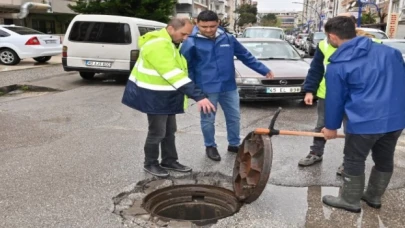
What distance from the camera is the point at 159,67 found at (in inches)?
151

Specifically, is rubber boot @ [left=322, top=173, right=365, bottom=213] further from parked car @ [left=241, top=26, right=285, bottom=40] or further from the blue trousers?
parked car @ [left=241, top=26, right=285, bottom=40]

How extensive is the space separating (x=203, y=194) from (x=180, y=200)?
237 mm

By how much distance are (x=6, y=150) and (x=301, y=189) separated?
11.8ft

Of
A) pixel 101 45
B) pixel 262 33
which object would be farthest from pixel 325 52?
pixel 262 33

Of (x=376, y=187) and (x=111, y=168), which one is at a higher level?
(x=376, y=187)

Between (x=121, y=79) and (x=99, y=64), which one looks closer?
(x=99, y=64)

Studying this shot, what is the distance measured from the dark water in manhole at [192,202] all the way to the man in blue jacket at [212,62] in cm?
87

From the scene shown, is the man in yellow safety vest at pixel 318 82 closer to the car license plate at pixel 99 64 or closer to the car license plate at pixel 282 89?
the car license plate at pixel 282 89

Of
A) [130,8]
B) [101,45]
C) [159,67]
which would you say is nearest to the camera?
[159,67]

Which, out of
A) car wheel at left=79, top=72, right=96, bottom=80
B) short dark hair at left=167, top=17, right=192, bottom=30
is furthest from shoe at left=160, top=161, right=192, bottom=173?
car wheel at left=79, top=72, right=96, bottom=80

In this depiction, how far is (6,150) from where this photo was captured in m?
5.30

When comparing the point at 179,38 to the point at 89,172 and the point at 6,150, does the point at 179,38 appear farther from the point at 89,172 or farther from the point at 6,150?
Answer: the point at 6,150

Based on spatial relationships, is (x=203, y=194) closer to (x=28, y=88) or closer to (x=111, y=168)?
(x=111, y=168)

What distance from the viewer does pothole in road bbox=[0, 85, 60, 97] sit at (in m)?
10.0
